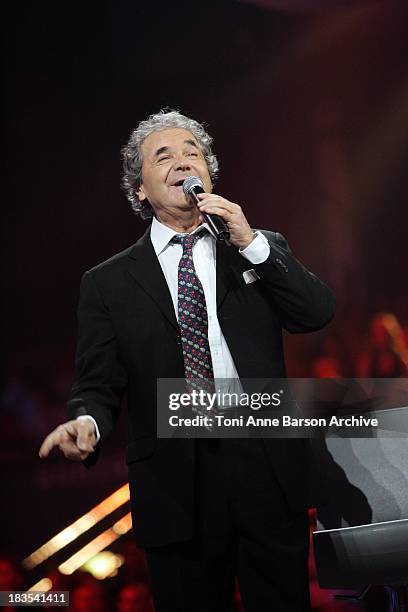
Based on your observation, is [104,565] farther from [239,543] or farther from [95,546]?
[239,543]

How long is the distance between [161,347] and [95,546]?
1725 millimetres

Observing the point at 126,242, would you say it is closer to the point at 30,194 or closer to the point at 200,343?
the point at 30,194

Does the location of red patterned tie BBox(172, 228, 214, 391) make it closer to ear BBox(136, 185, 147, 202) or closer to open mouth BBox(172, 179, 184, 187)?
open mouth BBox(172, 179, 184, 187)

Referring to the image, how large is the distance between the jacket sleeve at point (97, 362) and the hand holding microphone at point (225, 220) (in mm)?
366

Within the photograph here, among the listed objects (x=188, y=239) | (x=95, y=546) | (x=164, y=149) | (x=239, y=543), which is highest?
(x=164, y=149)

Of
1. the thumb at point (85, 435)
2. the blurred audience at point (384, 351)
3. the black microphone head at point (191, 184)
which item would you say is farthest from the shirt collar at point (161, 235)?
the blurred audience at point (384, 351)

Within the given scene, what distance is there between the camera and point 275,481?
1548 mm

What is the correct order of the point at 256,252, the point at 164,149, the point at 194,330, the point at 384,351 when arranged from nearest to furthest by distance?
the point at 256,252 < the point at 194,330 < the point at 164,149 < the point at 384,351

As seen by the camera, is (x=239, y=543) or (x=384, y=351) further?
(x=384, y=351)

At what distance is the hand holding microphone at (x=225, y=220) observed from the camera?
1.48 meters

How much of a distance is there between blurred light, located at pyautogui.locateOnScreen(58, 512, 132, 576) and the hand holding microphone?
1.91 m

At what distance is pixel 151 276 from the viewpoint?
1681 millimetres

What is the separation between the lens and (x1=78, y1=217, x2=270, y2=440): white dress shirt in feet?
4.97

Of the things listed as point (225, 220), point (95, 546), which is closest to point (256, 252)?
point (225, 220)
